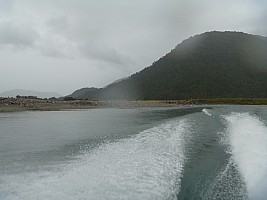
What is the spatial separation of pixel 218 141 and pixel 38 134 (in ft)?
39.9

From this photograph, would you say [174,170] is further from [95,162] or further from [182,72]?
[182,72]

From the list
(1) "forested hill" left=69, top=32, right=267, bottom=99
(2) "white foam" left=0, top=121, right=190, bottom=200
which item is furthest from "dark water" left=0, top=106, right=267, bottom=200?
(1) "forested hill" left=69, top=32, right=267, bottom=99

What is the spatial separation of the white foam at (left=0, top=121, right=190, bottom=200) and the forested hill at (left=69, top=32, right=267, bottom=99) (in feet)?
399

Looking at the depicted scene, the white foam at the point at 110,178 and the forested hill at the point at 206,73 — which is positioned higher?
the forested hill at the point at 206,73

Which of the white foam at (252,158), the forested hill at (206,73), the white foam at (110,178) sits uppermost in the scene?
the forested hill at (206,73)

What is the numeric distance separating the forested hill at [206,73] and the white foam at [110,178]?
12160cm

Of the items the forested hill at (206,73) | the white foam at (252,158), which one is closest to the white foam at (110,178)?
the white foam at (252,158)

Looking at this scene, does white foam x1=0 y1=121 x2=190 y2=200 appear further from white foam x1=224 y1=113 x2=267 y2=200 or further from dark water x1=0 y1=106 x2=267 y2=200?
white foam x1=224 y1=113 x2=267 y2=200

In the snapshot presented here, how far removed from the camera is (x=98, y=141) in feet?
63.9

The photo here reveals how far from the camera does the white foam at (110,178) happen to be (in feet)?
31.8

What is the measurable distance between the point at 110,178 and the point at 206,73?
143302mm

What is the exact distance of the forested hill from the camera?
139 meters

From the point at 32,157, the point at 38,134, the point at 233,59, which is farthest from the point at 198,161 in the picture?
the point at 233,59

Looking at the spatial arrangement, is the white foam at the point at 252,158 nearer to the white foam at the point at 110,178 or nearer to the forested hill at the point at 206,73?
the white foam at the point at 110,178
